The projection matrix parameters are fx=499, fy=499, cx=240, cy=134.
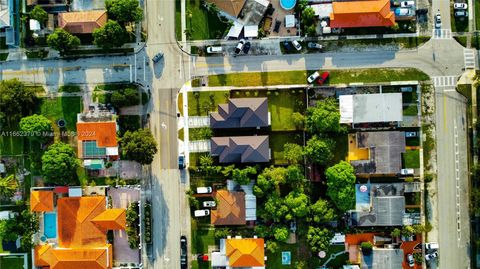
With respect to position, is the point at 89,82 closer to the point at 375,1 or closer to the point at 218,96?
the point at 218,96

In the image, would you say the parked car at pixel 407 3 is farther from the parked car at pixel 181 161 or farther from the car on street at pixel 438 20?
the parked car at pixel 181 161

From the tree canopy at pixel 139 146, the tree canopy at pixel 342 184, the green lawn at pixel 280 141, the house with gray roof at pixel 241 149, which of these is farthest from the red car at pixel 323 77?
the tree canopy at pixel 139 146

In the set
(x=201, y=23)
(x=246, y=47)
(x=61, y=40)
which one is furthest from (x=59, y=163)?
(x=246, y=47)

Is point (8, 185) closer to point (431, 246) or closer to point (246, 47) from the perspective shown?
point (246, 47)

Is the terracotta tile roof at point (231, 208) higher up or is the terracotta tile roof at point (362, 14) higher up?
the terracotta tile roof at point (362, 14)

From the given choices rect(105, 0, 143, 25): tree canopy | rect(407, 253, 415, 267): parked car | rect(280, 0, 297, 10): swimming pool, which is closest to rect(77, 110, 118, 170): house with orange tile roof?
rect(105, 0, 143, 25): tree canopy
